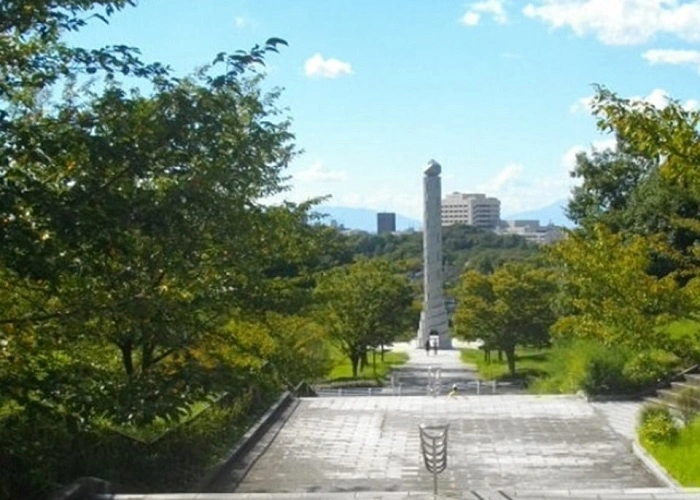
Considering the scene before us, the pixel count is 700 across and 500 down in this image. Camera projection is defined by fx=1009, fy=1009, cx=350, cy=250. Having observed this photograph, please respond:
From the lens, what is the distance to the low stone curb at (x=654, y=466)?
11.7 meters

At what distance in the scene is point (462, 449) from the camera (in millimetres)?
15148

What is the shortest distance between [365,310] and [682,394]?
2556cm

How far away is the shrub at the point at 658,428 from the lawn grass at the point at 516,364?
19.3 meters

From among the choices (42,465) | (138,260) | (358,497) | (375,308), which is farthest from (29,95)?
(375,308)

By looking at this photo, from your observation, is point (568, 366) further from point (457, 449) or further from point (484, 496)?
point (484, 496)

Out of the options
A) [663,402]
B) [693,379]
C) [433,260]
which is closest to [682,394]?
[663,402]

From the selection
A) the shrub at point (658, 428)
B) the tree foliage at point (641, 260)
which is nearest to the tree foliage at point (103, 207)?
the tree foliage at point (641, 260)

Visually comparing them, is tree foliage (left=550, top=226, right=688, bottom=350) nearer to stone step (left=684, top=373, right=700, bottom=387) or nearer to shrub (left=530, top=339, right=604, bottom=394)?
stone step (left=684, top=373, right=700, bottom=387)

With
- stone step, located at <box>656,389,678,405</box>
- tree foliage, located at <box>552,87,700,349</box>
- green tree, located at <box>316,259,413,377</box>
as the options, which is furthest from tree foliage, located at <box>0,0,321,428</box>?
green tree, located at <box>316,259,413,377</box>

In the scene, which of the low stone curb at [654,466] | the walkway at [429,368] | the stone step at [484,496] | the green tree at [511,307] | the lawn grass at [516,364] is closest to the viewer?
the stone step at [484,496]

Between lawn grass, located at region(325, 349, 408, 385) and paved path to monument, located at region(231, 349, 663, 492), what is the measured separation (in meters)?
16.1

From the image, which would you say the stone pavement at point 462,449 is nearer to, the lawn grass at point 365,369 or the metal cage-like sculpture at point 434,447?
the metal cage-like sculpture at point 434,447

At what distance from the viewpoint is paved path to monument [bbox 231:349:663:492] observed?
1259 cm

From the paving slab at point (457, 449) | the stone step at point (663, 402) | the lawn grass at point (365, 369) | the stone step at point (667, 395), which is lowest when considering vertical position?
the lawn grass at point (365, 369)
